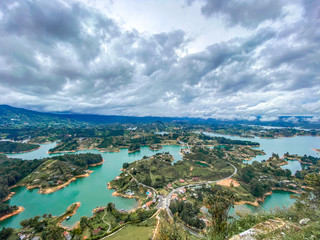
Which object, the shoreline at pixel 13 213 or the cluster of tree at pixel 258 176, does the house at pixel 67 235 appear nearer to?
the shoreline at pixel 13 213

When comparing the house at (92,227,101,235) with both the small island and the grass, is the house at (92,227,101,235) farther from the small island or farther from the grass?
the small island

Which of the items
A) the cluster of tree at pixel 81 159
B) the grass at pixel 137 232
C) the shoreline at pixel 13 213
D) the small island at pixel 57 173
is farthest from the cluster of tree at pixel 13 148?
the grass at pixel 137 232

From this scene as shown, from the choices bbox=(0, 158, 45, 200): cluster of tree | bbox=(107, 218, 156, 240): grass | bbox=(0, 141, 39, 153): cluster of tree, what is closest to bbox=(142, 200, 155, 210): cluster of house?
bbox=(107, 218, 156, 240): grass

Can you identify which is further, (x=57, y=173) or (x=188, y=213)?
(x=57, y=173)

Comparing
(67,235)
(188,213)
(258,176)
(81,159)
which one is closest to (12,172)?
(81,159)

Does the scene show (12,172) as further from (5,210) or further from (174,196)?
(174,196)

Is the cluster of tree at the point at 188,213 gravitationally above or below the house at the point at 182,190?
above
